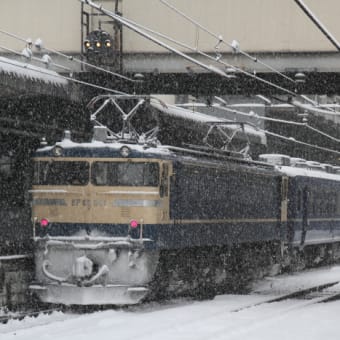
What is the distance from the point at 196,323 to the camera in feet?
48.0

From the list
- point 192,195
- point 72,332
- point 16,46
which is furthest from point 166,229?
point 16,46

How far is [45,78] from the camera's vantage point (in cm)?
1683

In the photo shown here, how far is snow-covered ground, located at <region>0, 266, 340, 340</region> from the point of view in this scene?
13.3 metres

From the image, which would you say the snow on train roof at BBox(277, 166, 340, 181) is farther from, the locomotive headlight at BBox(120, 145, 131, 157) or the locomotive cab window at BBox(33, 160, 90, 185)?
the locomotive cab window at BBox(33, 160, 90, 185)

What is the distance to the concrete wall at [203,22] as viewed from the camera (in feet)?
72.4

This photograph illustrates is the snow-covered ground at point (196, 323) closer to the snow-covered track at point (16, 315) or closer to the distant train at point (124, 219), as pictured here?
the snow-covered track at point (16, 315)

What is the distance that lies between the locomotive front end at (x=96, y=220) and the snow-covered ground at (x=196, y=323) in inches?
25.0

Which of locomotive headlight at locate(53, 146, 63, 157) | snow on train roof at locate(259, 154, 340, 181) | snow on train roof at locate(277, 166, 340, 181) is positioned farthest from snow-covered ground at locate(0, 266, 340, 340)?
snow on train roof at locate(259, 154, 340, 181)

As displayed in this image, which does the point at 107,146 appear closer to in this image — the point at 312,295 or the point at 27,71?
the point at 27,71

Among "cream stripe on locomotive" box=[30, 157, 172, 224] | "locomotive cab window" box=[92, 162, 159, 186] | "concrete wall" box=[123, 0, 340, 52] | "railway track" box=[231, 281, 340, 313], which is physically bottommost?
"railway track" box=[231, 281, 340, 313]

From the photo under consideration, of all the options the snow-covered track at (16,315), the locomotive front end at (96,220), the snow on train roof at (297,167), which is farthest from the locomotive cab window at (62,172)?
the snow on train roof at (297,167)

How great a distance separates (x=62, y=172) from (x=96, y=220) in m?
1.09

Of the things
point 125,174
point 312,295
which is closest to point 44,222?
point 125,174

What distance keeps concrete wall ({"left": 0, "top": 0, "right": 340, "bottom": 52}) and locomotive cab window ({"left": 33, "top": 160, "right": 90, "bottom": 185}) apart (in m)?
5.79
